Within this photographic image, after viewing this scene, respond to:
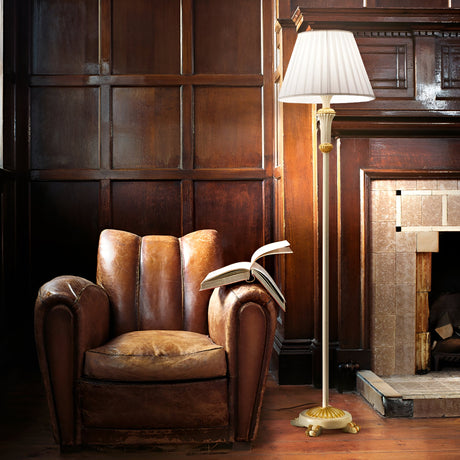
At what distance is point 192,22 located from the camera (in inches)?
150

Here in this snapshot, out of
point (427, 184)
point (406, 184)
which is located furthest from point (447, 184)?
point (406, 184)

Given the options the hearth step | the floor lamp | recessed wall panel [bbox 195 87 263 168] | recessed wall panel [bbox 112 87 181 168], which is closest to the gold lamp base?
the floor lamp

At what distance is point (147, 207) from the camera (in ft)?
12.7

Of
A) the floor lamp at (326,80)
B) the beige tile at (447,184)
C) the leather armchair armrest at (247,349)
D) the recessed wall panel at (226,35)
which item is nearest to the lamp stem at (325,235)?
the floor lamp at (326,80)

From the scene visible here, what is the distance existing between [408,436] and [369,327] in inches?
31.3

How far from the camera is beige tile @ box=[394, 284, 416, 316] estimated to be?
3.41 metres

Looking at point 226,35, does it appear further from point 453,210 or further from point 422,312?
point 422,312

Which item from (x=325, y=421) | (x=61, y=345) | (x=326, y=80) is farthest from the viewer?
(x=325, y=421)

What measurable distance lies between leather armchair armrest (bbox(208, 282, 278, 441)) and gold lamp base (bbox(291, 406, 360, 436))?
0.32 metres

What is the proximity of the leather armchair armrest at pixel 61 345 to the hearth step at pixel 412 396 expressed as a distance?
1.40m

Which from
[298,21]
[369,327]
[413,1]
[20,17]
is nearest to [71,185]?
[20,17]

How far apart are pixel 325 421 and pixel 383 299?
0.89 meters

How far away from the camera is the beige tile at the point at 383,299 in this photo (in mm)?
3406

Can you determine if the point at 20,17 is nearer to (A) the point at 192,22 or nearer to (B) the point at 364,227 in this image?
(A) the point at 192,22
